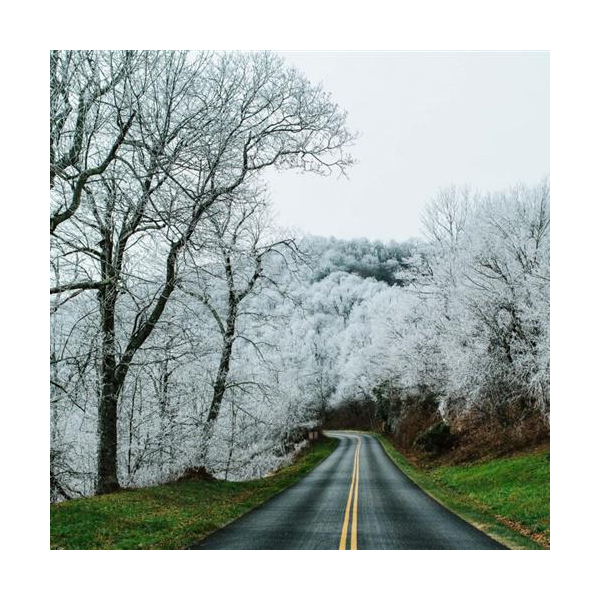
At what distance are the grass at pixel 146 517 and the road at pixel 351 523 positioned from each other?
0.50m

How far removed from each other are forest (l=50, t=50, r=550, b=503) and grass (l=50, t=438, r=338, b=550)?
A: 5.38 ft

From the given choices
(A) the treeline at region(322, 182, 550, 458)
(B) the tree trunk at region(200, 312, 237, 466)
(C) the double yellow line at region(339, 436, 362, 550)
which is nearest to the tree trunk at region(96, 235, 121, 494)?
(B) the tree trunk at region(200, 312, 237, 466)

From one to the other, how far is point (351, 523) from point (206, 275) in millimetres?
7832

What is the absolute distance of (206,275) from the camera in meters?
16.4

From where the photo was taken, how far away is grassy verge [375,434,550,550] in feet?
37.1

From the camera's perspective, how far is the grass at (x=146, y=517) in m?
9.64

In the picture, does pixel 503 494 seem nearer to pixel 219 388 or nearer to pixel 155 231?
pixel 219 388

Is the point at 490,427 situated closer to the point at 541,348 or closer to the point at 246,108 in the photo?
the point at 541,348

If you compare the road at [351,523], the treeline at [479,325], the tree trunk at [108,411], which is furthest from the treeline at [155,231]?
the treeline at [479,325]

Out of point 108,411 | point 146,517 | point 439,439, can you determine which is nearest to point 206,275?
point 108,411

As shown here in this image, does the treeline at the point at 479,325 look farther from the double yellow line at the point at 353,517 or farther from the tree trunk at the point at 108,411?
the tree trunk at the point at 108,411
